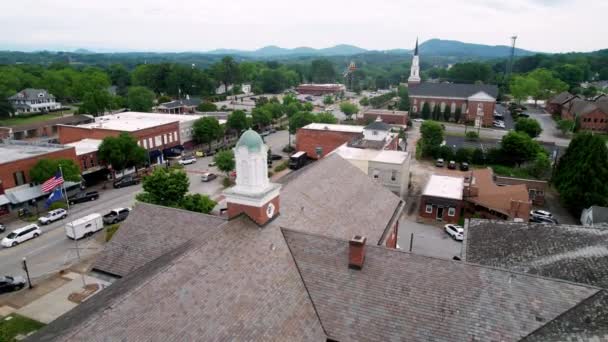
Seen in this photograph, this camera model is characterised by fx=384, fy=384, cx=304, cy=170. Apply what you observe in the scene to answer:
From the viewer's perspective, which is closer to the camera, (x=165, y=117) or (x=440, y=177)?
(x=440, y=177)

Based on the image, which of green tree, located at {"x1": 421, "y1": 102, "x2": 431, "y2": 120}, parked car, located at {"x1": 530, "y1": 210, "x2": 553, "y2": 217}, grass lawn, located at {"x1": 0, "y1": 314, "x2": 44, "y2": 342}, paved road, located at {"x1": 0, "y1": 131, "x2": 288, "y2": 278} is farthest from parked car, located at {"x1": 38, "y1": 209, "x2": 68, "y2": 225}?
green tree, located at {"x1": 421, "y1": 102, "x2": 431, "y2": 120}

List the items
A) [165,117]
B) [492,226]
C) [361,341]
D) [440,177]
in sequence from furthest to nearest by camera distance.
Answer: [165,117] < [440,177] < [492,226] < [361,341]

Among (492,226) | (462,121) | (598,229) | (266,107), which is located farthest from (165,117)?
(462,121)

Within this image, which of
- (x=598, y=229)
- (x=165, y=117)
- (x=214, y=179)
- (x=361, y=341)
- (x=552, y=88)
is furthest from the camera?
(x=552, y=88)

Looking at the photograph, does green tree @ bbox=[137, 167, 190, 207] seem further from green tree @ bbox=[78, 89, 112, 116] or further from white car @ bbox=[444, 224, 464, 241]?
green tree @ bbox=[78, 89, 112, 116]

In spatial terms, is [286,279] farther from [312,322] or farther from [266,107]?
[266,107]

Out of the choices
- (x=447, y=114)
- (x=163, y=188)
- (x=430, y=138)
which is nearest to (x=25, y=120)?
(x=163, y=188)
